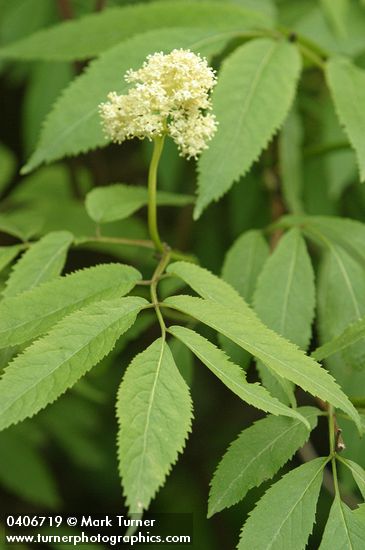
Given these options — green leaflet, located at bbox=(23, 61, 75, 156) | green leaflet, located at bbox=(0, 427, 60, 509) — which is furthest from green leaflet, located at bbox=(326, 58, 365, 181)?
green leaflet, located at bbox=(0, 427, 60, 509)

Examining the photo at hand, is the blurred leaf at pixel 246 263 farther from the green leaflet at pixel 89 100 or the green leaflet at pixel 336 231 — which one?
the green leaflet at pixel 89 100

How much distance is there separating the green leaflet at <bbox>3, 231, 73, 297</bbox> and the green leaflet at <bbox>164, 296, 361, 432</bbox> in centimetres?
44

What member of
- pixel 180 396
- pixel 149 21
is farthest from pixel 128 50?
pixel 180 396

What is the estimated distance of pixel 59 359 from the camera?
1231 mm

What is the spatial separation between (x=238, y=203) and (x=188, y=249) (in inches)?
17.8

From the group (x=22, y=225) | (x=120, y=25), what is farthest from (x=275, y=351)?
(x=120, y=25)

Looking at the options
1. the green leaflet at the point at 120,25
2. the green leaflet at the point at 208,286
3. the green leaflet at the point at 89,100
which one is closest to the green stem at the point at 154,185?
the green leaflet at the point at 208,286

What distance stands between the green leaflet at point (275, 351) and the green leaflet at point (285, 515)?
16 centimetres

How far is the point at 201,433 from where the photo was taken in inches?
147

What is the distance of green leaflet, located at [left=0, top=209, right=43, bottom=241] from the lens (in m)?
1.92

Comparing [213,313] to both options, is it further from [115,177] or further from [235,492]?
[115,177]

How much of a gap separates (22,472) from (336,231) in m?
1.87

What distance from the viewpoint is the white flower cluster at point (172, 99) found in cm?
141

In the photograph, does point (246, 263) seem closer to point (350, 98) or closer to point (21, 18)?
point (350, 98)
